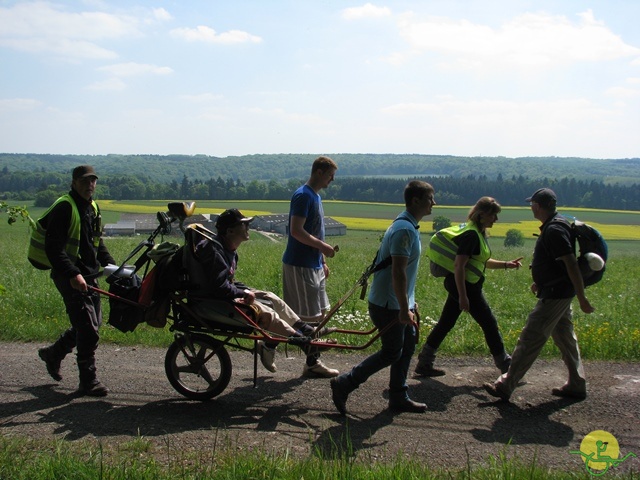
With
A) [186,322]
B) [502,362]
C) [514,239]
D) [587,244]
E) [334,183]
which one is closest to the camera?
[587,244]

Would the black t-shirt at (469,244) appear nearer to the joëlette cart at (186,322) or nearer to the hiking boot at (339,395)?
the joëlette cart at (186,322)

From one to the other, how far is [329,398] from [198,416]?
1.21 metres

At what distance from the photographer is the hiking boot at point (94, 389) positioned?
20.5ft

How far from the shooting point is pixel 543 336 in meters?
6.11

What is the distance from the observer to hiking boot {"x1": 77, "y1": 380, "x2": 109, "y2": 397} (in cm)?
625

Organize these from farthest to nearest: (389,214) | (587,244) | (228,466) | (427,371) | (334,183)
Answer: (334,183) → (389,214) → (427,371) → (587,244) → (228,466)

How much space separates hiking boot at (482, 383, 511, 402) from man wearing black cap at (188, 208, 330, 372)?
1.70 metres

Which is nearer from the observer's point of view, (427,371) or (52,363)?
(52,363)

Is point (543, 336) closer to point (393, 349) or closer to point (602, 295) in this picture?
point (393, 349)

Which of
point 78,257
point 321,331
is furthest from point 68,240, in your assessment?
point 321,331

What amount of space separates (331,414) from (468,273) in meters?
2.01

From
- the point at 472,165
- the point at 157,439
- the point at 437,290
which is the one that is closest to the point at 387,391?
the point at 157,439

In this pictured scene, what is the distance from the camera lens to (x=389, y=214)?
58031 millimetres

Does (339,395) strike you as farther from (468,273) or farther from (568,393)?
(568,393)
